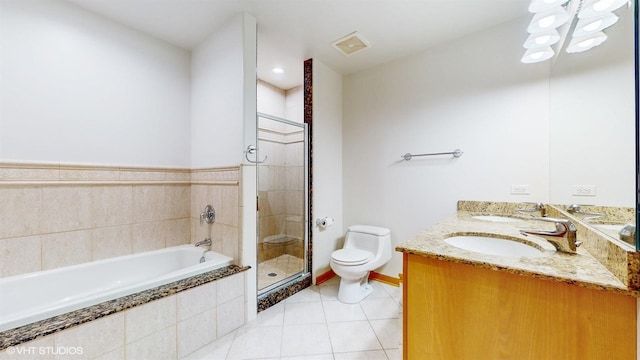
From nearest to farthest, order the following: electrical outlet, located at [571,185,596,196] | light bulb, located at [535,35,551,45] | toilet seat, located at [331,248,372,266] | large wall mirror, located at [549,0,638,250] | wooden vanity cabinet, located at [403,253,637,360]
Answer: wooden vanity cabinet, located at [403,253,637,360] < large wall mirror, located at [549,0,638,250] < electrical outlet, located at [571,185,596,196] < light bulb, located at [535,35,551,45] < toilet seat, located at [331,248,372,266]

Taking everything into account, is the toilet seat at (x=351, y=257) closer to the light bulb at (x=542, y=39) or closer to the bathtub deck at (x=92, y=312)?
the bathtub deck at (x=92, y=312)

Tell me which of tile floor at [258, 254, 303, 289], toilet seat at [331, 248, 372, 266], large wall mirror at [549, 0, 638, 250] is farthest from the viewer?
tile floor at [258, 254, 303, 289]

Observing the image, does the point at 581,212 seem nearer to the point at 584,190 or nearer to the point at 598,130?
the point at 584,190

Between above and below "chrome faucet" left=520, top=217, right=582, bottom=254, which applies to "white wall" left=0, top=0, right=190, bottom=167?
above

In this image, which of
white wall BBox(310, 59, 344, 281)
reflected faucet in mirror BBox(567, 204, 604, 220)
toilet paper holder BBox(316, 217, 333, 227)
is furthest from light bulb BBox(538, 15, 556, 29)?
toilet paper holder BBox(316, 217, 333, 227)

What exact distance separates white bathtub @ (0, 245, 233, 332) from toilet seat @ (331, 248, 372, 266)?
906 mm

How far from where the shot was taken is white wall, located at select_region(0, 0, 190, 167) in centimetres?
146

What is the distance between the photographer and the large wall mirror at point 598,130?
774 millimetres

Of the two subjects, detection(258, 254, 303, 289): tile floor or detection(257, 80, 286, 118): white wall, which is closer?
detection(258, 254, 303, 289): tile floor

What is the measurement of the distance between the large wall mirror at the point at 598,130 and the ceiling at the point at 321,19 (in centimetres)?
74

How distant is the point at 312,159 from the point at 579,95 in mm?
1930

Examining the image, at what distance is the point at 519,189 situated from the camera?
1.77 m

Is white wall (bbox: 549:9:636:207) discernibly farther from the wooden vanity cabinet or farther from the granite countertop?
the wooden vanity cabinet

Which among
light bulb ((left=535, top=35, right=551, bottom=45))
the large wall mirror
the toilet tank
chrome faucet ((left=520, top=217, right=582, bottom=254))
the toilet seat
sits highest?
light bulb ((left=535, top=35, right=551, bottom=45))
